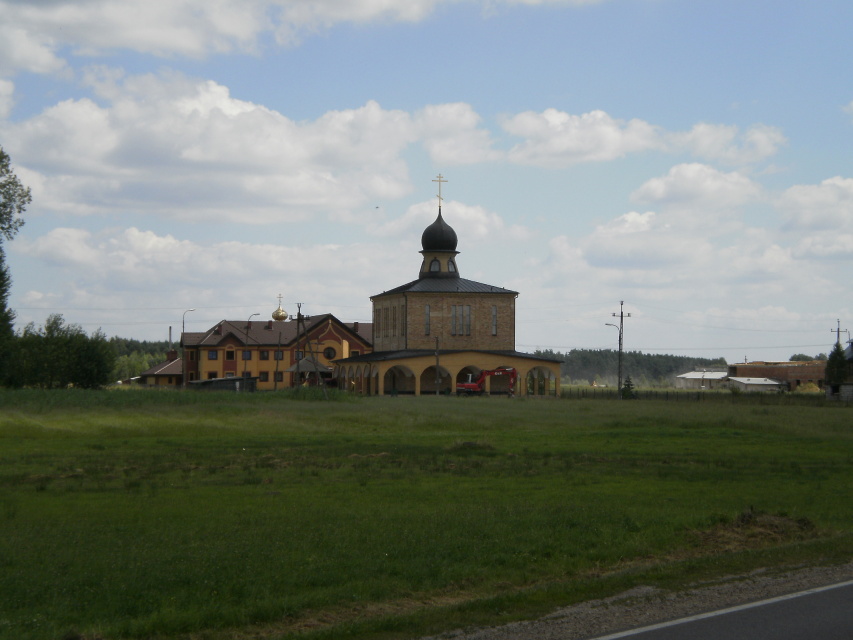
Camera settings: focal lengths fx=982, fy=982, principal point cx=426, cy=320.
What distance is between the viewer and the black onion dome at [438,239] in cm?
9419

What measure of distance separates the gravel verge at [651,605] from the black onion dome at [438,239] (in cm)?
8221

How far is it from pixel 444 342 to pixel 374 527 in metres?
73.5

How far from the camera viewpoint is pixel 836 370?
95.8 meters

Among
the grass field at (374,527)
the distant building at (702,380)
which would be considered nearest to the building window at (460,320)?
the grass field at (374,527)

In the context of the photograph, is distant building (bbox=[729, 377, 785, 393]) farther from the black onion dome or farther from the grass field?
the grass field

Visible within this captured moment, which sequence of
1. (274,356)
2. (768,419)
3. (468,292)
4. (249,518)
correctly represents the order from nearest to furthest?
(249,518) → (768,419) → (468,292) → (274,356)

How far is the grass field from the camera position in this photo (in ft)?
34.8

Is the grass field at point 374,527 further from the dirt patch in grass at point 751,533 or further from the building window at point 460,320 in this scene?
the building window at point 460,320

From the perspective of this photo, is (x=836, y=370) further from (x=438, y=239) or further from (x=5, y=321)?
(x=5, y=321)

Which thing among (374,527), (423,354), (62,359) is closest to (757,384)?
(423,354)

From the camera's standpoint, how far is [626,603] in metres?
10.9

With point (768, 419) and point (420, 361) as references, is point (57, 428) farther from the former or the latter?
point (420, 361)

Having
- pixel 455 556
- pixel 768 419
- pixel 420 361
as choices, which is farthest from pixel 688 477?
pixel 420 361

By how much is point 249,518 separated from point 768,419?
116 ft
